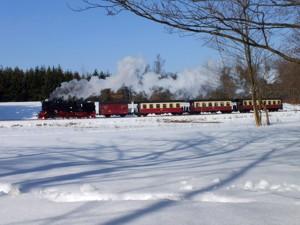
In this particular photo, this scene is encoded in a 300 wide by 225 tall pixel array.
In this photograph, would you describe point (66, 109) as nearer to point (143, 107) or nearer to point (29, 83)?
point (143, 107)

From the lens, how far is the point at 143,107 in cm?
5756

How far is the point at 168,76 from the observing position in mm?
70688

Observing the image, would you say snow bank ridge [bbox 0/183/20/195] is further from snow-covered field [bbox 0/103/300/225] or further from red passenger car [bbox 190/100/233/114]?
red passenger car [bbox 190/100/233/114]

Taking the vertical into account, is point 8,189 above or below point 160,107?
below

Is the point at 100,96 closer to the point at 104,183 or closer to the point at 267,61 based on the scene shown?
the point at 267,61

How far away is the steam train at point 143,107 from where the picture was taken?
5281 cm

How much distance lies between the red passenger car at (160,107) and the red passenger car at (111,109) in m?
2.29

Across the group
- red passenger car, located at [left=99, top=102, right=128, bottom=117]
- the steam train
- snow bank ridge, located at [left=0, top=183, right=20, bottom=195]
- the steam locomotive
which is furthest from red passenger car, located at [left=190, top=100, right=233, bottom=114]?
snow bank ridge, located at [left=0, top=183, right=20, bottom=195]

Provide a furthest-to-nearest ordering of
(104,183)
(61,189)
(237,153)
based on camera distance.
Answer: (237,153) → (104,183) → (61,189)

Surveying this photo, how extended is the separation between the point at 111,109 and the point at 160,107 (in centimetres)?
638

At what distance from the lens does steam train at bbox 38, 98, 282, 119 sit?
2079 inches

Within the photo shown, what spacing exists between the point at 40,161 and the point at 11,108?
65.1 meters

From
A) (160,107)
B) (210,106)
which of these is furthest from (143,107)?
(210,106)

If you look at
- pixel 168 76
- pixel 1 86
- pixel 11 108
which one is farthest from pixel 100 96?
pixel 1 86
